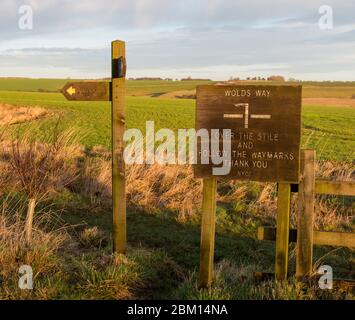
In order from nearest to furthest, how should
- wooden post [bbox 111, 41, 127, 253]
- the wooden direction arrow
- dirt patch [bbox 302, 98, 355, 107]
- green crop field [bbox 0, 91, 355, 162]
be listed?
1. wooden post [bbox 111, 41, 127, 253]
2. the wooden direction arrow
3. green crop field [bbox 0, 91, 355, 162]
4. dirt patch [bbox 302, 98, 355, 107]

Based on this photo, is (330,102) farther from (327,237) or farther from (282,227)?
(282,227)

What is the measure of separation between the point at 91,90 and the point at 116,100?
14.1 inches

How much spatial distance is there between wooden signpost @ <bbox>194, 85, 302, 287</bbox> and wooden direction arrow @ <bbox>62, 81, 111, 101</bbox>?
5.20 feet

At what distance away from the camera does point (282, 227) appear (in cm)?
567

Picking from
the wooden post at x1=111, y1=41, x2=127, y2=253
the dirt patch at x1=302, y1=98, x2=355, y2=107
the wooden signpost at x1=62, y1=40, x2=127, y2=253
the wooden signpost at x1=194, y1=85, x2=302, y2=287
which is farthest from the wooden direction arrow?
the dirt patch at x1=302, y1=98, x2=355, y2=107

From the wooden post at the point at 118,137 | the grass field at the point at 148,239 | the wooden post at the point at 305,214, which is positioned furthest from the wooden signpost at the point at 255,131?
the wooden post at the point at 118,137

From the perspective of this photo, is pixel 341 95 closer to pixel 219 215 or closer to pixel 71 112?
pixel 71 112

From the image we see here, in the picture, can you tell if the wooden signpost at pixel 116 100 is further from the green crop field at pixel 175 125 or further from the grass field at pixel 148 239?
the green crop field at pixel 175 125

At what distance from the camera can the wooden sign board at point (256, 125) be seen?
17.8 feet

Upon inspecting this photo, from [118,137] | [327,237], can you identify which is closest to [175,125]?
[118,137]

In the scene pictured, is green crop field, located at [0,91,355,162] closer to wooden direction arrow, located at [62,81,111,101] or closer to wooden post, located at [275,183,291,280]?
wooden direction arrow, located at [62,81,111,101]

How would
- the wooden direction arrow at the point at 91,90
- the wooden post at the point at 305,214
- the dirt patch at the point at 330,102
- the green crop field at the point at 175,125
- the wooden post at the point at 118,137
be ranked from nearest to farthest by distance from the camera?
1. the wooden post at the point at 305,214
2. the wooden post at the point at 118,137
3. the wooden direction arrow at the point at 91,90
4. the green crop field at the point at 175,125
5. the dirt patch at the point at 330,102

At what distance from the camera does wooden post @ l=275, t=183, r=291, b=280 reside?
221 inches
